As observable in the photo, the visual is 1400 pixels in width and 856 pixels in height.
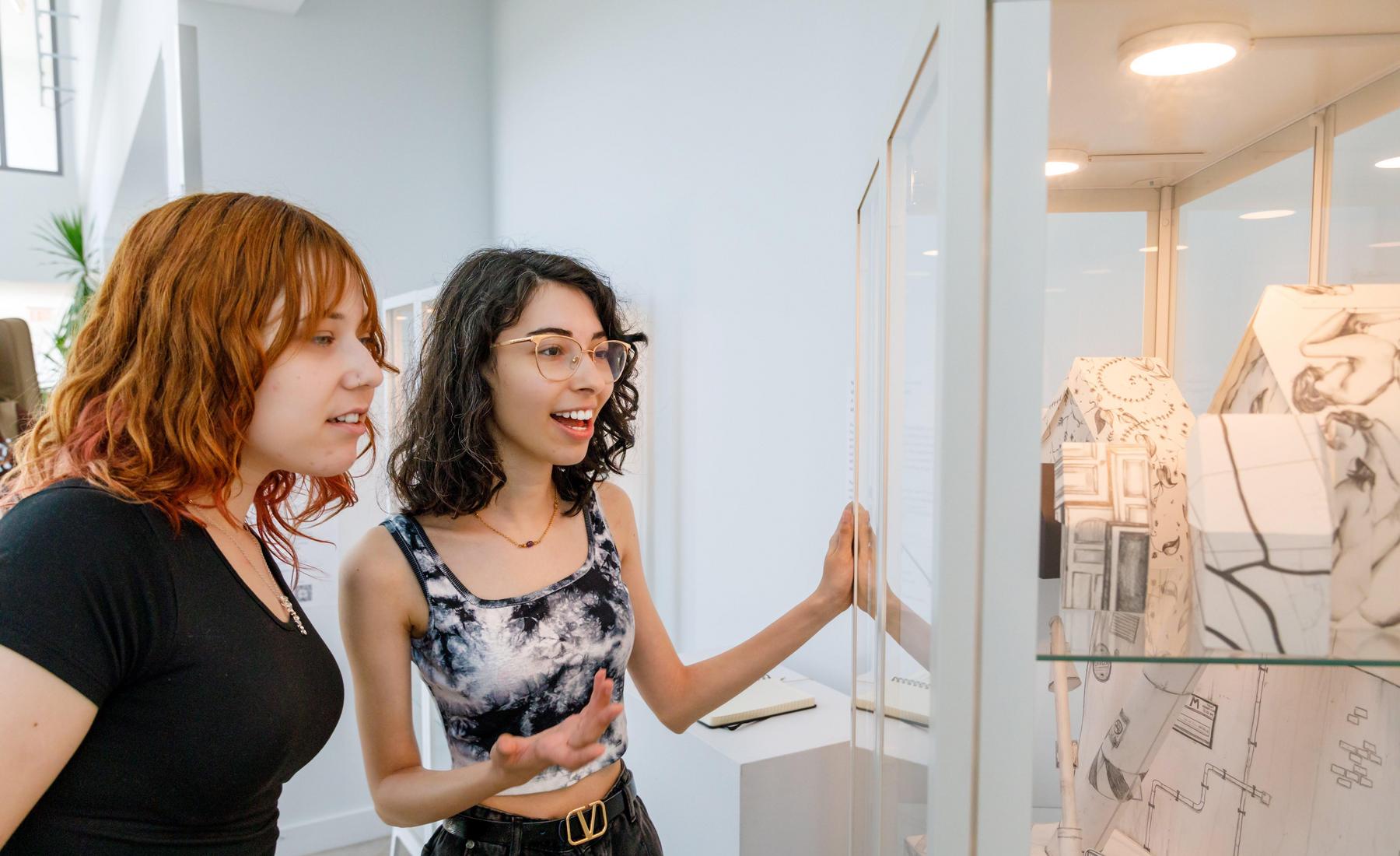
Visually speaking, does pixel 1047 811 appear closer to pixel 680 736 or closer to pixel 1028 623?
pixel 1028 623

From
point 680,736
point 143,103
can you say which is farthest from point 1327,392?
point 143,103

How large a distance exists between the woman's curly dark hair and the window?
11696 mm

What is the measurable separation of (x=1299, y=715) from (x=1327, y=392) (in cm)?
35

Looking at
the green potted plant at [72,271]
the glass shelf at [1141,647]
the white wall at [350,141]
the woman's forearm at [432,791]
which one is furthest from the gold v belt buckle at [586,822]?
the white wall at [350,141]

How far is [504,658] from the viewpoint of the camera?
4.42 feet

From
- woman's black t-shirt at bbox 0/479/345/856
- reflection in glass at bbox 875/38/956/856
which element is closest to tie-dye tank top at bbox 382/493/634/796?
woman's black t-shirt at bbox 0/479/345/856

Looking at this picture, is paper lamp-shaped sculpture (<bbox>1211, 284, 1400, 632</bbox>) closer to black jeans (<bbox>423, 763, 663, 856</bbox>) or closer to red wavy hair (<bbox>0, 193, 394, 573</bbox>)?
red wavy hair (<bbox>0, 193, 394, 573</bbox>)

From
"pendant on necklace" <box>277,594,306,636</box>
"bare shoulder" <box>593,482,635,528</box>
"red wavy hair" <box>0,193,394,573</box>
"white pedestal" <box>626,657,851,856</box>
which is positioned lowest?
"white pedestal" <box>626,657,851,856</box>

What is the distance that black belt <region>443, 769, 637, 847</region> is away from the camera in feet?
4.37

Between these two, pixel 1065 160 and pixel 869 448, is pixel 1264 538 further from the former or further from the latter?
pixel 869 448

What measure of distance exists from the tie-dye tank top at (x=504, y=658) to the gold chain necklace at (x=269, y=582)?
0.23m

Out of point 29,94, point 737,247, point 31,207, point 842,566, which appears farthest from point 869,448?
point 29,94

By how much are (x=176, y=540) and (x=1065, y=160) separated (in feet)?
3.13

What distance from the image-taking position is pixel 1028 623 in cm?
56
